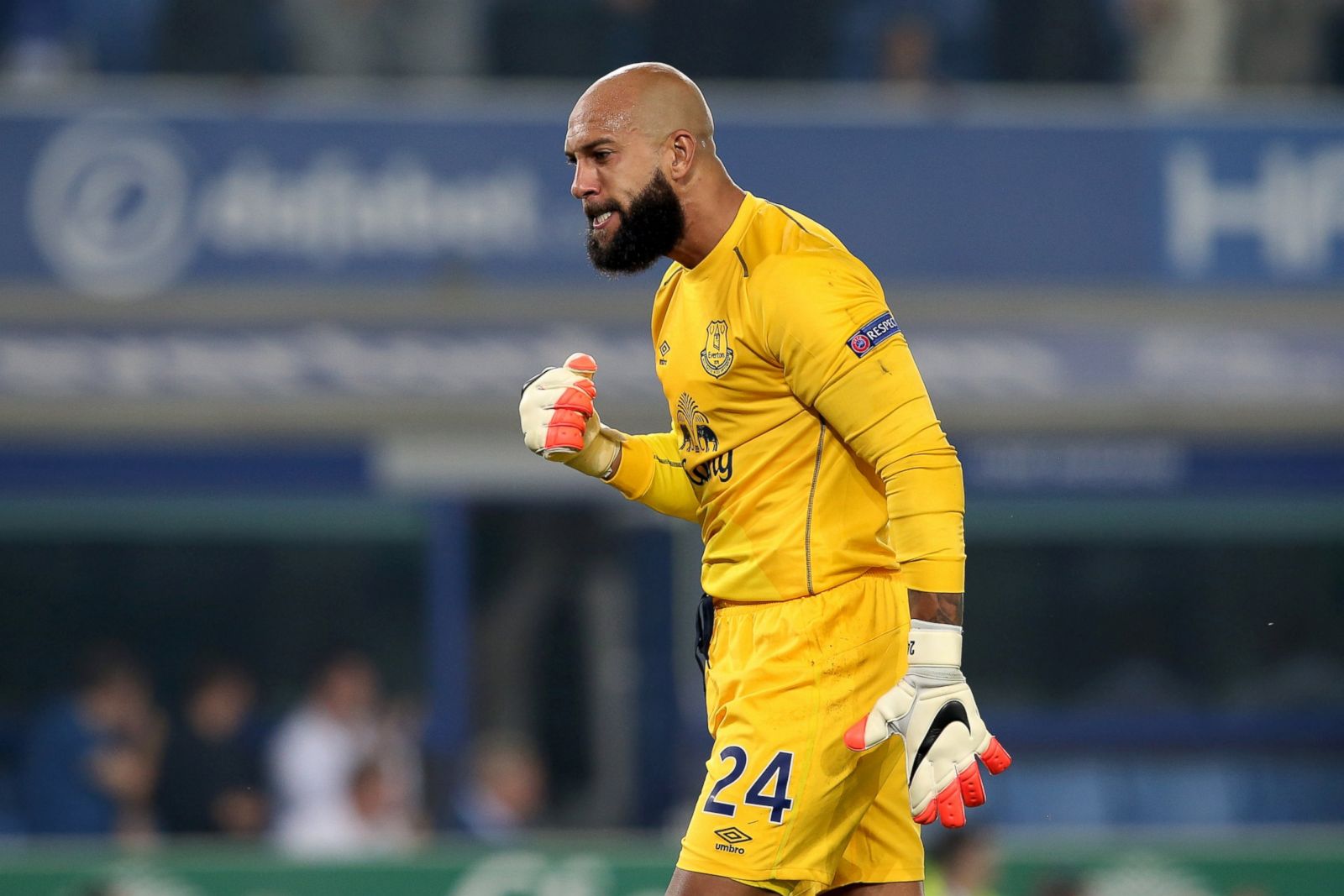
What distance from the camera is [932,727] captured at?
→ 11.8 ft

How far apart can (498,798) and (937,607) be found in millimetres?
6509

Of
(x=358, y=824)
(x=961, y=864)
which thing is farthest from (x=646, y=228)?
(x=358, y=824)

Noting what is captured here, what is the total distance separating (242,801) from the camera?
10.0 metres

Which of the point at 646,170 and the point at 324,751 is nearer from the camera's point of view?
the point at 646,170

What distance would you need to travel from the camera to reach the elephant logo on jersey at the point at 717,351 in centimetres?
387

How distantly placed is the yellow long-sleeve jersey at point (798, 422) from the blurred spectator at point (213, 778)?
641 cm

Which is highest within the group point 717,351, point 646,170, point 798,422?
point 646,170

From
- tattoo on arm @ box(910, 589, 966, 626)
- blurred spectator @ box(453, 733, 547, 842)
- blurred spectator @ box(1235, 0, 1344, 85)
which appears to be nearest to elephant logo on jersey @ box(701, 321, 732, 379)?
tattoo on arm @ box(910, 589, 966, 626)

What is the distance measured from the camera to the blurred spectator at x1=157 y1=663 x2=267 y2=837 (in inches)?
392

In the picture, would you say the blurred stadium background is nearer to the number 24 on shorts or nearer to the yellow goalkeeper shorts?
the yellow goalkeeper shorts

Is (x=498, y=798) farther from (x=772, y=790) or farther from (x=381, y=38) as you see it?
(x=772, y=790)

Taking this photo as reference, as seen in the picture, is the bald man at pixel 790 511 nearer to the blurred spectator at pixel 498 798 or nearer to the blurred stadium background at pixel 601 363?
the blurred spectator at pixel 498 798

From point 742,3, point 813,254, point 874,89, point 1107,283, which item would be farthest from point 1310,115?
point 813,254

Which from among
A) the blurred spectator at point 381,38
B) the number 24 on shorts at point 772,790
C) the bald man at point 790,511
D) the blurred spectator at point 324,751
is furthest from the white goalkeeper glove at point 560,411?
the blurred spectator at point 381,38
